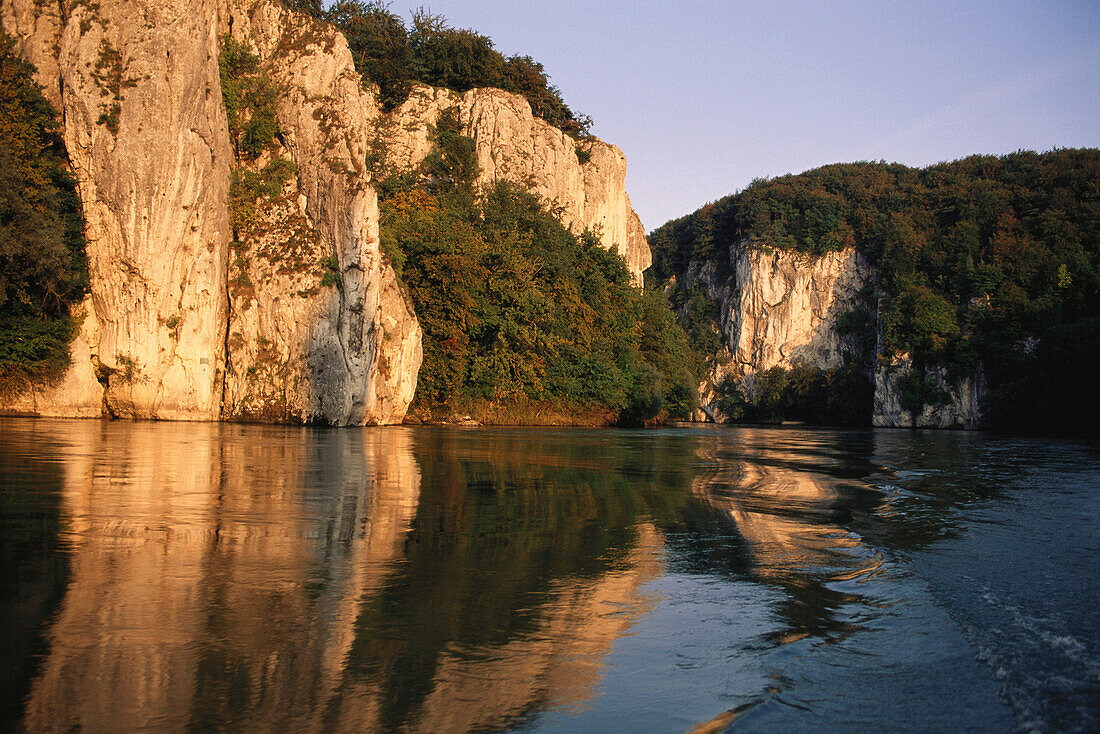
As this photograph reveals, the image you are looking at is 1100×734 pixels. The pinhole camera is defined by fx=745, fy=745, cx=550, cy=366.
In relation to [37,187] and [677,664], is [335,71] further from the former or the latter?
[677,664]

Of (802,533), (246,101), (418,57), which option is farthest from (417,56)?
(802,533)

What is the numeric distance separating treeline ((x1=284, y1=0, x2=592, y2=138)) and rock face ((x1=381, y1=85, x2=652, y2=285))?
2632 mm

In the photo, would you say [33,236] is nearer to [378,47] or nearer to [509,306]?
[509,306]

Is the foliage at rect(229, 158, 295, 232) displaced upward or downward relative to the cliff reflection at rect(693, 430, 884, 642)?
upward

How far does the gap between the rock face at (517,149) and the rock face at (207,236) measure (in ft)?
48.6

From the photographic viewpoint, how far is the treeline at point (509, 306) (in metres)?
38.0

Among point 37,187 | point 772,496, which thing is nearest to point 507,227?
point 37,187

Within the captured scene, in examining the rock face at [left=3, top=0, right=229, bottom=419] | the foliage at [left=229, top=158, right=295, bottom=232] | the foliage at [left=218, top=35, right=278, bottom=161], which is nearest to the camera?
the rock face at [left=3, top=0, right=229, bottom=419]

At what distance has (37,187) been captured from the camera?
25.9 m

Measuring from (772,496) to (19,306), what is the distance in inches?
1005

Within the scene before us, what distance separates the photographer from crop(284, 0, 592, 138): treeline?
53.7m

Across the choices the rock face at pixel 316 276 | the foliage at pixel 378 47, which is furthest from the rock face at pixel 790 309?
the rock face at pixel 316 276

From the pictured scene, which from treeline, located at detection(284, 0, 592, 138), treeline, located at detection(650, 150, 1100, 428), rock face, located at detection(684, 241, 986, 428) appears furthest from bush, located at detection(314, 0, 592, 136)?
rock face, located at detection(684, 241, 986, 428)

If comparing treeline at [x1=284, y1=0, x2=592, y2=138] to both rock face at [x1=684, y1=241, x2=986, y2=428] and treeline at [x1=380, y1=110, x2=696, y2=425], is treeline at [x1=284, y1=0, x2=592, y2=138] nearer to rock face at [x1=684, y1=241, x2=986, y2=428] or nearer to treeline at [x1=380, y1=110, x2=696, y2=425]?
treeline at [x1=380, y1=110, x2=696, y2=425]
